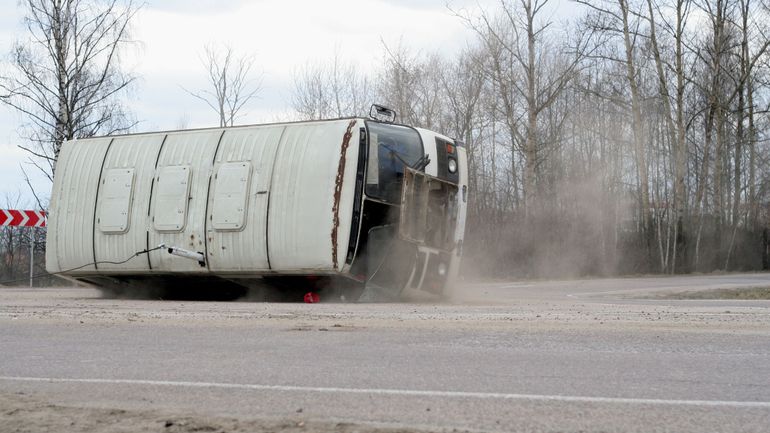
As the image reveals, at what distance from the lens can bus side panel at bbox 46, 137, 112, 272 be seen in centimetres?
1741

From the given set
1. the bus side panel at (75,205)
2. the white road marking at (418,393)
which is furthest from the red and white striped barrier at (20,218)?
the white road marking at (418,393)

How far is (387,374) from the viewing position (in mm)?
6305

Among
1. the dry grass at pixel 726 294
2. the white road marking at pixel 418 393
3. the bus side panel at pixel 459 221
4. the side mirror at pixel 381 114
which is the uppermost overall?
the side mirror at pixel 381 114

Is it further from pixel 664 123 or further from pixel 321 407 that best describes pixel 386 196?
pixel 664 123

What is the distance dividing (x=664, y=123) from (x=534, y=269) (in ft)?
59.6

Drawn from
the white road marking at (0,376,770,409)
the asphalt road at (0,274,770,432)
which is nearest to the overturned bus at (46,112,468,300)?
the asphalt road at (0,274,770,432)

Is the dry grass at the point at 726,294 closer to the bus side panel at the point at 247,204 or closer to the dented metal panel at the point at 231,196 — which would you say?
the bus side panel at the point at 247,204

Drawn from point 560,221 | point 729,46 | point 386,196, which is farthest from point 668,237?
point 386,196

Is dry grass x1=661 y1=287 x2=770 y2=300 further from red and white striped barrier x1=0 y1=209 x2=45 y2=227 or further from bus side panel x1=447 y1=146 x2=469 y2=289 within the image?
red and white striped barrier x1=0 y1=209 x2=45 y2=227

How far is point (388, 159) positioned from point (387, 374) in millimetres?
9062

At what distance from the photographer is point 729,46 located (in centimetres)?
3697

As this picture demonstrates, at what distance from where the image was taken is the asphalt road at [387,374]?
4.77m

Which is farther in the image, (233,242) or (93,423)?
(233,242)

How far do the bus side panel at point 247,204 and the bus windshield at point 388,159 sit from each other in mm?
1791
